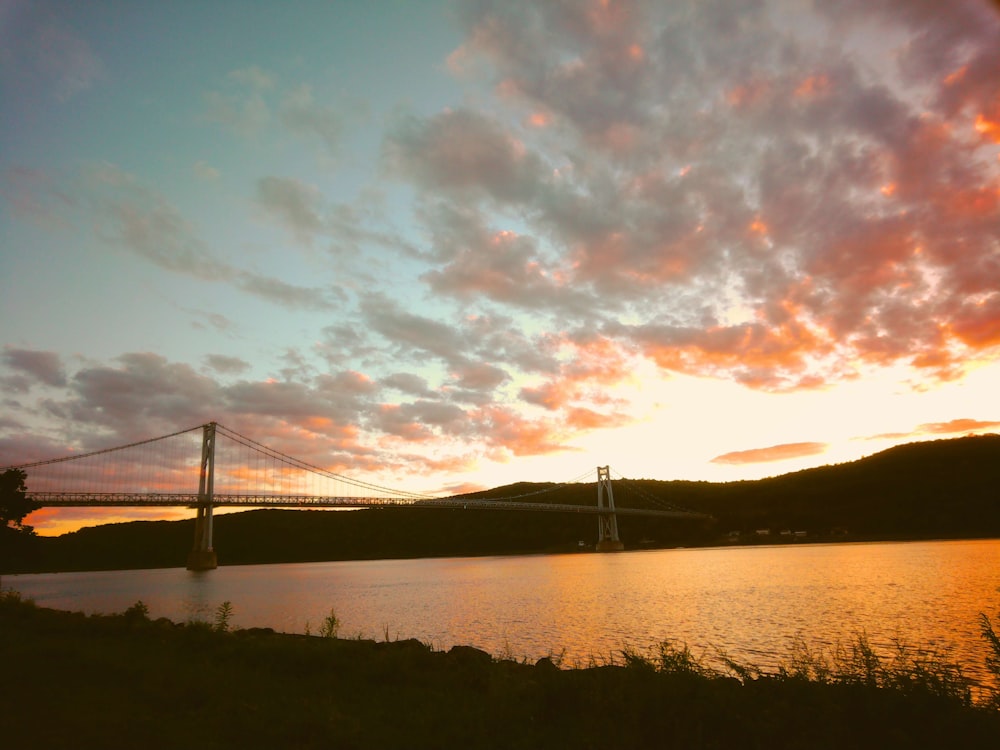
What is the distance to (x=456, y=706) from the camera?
7.51 metres

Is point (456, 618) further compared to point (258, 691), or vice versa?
point (456, 618)

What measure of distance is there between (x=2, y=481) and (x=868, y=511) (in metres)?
114

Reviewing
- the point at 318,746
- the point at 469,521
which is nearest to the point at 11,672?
the point at 318,746

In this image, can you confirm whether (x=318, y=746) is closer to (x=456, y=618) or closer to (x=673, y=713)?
(x=673, y=713)

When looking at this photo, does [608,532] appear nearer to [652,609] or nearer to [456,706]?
[652,609]

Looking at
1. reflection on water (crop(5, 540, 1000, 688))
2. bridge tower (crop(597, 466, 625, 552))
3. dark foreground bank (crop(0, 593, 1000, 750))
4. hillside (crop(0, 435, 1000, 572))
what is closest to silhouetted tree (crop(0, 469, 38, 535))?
reflection on water (crop(5, 540, 1000, 688))

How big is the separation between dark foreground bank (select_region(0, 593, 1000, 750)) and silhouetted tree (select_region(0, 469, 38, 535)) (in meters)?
23.8

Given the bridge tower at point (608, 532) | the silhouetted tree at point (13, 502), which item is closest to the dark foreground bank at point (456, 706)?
the silhouetted tree at point (13, 502)

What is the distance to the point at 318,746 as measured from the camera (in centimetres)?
608

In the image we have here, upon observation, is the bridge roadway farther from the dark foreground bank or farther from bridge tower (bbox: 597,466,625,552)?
the dark foreground bank

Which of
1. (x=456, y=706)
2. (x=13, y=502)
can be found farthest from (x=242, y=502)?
(x=456, y=706)

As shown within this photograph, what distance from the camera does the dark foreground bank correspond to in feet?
20.1

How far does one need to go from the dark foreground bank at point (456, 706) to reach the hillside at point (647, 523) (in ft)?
258

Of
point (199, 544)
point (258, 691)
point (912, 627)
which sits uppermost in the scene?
point (199, 544)
